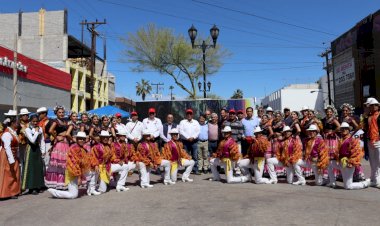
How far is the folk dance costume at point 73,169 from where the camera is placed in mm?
7137

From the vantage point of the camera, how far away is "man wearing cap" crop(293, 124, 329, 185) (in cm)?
797

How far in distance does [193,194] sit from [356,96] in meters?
25.4

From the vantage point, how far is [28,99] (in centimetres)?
2488

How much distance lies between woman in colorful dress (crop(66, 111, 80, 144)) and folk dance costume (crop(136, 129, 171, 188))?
1.52 meters

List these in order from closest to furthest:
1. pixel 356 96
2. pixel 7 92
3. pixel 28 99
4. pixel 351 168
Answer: pixel 351 168 → pixel 7 92 → pixel 28 99 → pixel 356 96

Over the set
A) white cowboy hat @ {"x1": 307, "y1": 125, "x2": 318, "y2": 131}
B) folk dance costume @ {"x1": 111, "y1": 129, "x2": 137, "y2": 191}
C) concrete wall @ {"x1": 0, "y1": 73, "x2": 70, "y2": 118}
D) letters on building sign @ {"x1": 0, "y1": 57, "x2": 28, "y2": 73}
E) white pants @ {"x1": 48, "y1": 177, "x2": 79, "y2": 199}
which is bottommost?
white pants @ {"x1": 48, "y1": 177, "x2": 79, "y2": 199}

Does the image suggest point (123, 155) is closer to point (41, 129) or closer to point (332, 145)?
point (41, 129)

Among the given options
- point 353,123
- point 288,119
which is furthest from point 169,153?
point 353,123

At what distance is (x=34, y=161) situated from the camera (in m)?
7.90

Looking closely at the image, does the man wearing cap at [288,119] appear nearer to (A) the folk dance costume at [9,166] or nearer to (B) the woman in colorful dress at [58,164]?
(B) the woman in colorful dress at [58,164]

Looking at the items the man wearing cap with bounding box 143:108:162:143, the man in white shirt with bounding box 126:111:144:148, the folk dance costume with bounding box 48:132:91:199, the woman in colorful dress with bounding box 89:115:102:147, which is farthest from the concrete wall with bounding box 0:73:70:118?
the folk dance costume with bounding box 48:132:91:199

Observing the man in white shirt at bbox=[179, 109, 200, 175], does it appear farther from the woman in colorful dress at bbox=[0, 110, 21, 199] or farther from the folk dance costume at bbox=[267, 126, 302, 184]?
the woman in colorful dress at bbox=[0, 110, 21, 199]

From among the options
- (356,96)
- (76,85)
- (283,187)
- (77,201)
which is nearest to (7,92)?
(76,85)

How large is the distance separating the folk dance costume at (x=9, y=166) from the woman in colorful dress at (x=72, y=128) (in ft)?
3.37
